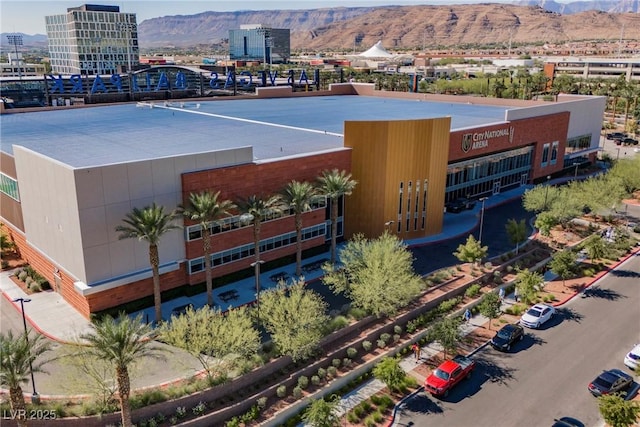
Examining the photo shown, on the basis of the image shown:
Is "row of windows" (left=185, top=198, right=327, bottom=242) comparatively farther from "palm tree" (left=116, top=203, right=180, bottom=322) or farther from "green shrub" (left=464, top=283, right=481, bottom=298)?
"green shrub" (left=464, top=283, right=481, bottom=298)

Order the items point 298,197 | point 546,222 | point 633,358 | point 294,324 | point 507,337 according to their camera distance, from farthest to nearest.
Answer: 1. point 546,222
2. point 298,197
3. point 507,337
4. point 633,358
5. point 294,324

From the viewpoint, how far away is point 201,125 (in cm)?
6316

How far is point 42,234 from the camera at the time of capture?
39.3 metres

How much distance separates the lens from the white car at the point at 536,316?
38.2 m

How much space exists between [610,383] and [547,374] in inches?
139

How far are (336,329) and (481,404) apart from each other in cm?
1025

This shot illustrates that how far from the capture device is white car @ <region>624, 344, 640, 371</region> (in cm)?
3308

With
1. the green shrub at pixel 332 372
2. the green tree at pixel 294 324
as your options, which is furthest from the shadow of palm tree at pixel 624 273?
the green tree at pixel 294 324

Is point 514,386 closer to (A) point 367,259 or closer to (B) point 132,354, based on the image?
(A) point 367,259

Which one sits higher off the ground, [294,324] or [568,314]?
[294,324]

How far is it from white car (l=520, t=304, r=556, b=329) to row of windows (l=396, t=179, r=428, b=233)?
1621 cm

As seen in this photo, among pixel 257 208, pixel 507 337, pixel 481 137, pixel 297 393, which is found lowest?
pixel 297 393

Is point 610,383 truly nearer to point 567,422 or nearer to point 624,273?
point 567,422

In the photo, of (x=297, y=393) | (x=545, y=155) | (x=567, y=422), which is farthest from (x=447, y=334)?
(x=545, y=155)
